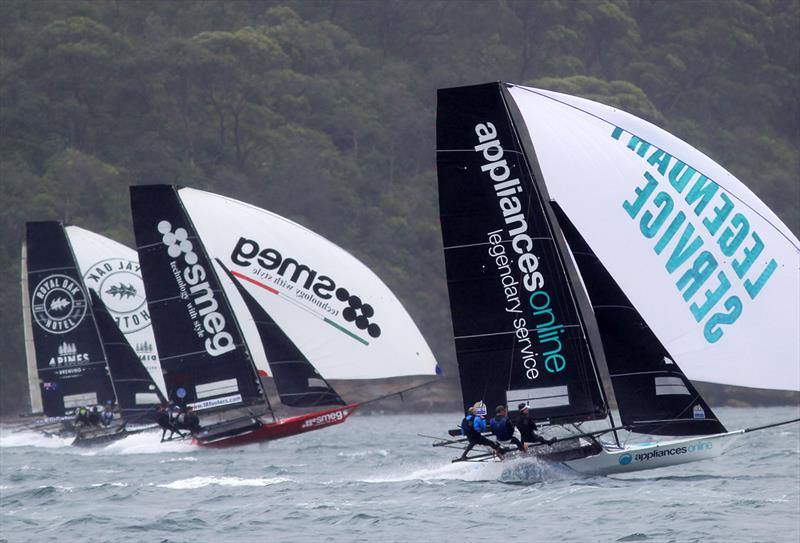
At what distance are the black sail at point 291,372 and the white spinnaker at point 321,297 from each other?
153mm

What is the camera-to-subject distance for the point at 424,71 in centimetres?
6309

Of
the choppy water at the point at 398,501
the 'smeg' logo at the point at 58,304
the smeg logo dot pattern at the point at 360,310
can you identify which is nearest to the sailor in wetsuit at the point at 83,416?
the 'smeg' logo at the point at 58,304

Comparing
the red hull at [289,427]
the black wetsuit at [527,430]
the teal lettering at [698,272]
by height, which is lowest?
the black wetsuit at [527,430]

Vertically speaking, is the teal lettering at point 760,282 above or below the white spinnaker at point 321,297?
below

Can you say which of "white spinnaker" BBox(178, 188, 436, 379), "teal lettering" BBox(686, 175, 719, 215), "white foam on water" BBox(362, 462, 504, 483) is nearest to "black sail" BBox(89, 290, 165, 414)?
"white spinnaker" BBox(178, 188, 436, 379)

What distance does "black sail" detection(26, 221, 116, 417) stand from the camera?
31031 millimetres

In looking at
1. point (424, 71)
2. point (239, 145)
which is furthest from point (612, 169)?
point (424, 71)

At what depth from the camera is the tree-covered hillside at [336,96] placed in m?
54.0

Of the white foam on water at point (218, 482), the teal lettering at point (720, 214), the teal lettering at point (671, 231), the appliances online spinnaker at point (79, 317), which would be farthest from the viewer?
the appliances online spinnaker at point (79, 317)

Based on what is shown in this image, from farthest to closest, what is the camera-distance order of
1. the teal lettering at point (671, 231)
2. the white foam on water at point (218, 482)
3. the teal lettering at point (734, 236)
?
the white foam on water at point (218, 482)
the teal lettering at point (671, 231)
the teal lettering at point (734, 236)

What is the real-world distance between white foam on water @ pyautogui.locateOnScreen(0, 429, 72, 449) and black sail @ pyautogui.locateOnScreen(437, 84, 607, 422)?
52.0 feet

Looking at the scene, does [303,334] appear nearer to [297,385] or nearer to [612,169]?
[297,385]

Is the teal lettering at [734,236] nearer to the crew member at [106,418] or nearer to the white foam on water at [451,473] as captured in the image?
the white foam on water at [451,473]

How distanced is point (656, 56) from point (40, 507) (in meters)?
51.7
